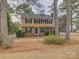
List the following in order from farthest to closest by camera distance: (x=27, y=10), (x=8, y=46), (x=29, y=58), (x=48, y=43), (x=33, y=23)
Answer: (x=33, y=23), (x=27, y=10), (x=48, y=43), (x=8, y=46), (x=29, y=58)

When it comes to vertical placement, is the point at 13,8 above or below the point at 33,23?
above

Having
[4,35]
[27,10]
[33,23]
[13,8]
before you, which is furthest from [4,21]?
[33,23]

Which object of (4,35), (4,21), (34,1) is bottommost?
(4,35)

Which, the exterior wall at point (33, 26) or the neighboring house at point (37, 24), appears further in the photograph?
the neighboring house at point (37, 24)

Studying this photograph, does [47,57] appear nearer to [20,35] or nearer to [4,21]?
[4,21]

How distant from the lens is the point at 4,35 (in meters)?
17.1

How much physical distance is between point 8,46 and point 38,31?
35498 millimetres

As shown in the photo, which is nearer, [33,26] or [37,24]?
[33,26]

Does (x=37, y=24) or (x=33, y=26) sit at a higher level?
(x=37, y=24)

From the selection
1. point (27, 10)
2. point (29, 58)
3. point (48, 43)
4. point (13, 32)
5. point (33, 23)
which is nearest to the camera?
point (29, 58)

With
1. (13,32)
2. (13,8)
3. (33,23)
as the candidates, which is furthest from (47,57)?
(33,23)

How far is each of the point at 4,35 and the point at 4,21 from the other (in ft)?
3.67

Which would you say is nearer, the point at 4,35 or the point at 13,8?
the point at 4,35

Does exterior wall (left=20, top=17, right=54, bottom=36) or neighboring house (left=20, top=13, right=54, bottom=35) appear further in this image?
neighboring house (left=20, top=13, right=54, bottom=35)
